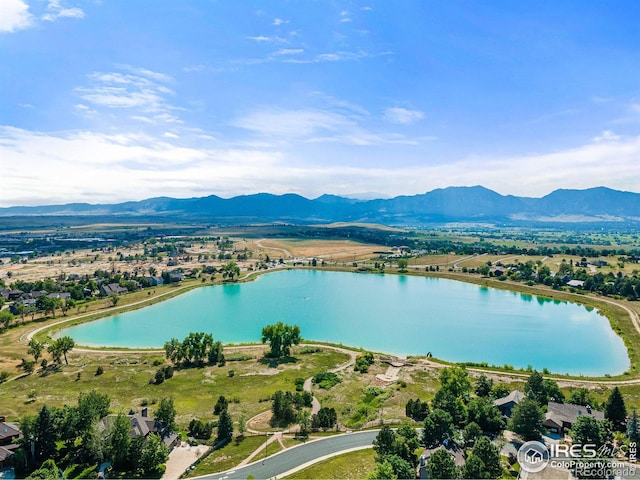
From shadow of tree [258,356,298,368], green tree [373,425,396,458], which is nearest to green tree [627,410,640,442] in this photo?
green tree [373,425,396,458]

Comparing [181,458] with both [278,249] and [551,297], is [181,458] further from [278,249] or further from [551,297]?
[278,249]

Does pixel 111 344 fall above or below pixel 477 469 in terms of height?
below

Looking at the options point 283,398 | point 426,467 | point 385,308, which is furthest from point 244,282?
point 426,467

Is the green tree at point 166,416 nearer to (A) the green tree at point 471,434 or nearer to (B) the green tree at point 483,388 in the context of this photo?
(A) the green tree at point 471,434

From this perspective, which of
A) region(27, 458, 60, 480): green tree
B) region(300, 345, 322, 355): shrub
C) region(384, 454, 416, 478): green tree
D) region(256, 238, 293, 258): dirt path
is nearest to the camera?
region(27, 458, 60, 480): green tree

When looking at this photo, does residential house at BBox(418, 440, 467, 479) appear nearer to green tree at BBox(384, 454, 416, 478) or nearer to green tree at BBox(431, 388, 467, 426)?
green tree at BBox(384, 454, 416, 478)

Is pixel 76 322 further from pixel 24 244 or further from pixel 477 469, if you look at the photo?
pixel 24 244

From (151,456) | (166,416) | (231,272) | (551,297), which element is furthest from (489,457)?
(231,272)
